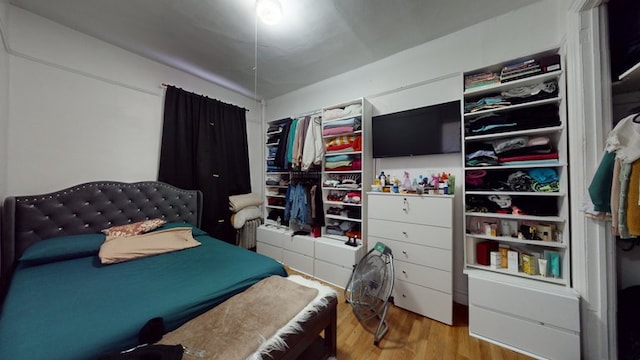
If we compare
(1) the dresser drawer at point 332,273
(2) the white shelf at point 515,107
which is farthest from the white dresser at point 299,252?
(2) the white shelf at point 515,107

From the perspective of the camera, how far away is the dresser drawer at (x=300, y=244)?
264 centimetres

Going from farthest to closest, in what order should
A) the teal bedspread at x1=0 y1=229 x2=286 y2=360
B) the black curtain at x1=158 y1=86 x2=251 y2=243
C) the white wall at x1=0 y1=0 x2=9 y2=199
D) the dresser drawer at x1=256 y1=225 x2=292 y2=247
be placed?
the dresser drawer at x1=256 y1=225 x2=292 y2=247 < the black curtain at x1=158 y1=86 x2=251 y2=243 < the white wall at x1=0 y1=0 x2=9 y2=199 < the teal bedspread at x1=0 y1=229 x2=286 y2=360

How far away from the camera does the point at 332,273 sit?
7.97 feet

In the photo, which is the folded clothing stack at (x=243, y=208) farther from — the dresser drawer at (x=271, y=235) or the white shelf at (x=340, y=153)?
the white shelf at (x=340, y=153)

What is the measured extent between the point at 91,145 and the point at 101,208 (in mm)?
656

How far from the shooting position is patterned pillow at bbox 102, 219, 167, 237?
1.97m

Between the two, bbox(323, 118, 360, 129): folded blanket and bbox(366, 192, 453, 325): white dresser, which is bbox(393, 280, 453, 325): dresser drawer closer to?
bbox(366, 192, 453, 325): white dresser

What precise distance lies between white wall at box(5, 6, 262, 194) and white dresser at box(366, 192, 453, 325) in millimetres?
2877

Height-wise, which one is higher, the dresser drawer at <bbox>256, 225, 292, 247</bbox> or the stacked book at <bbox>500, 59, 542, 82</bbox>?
the stacked book at <bbox>500, 59, 542, 82</bbox>

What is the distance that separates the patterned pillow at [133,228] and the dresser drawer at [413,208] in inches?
90.9

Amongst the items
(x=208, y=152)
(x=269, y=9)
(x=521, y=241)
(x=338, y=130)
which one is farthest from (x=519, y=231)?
(x=208, y=152)

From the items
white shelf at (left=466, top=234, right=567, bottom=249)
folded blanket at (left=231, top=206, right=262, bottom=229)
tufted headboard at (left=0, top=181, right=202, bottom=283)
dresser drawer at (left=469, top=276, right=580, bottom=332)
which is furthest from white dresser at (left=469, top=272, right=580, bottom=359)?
tufted headboard at (left=0, top=181, right=202, bottom=283)

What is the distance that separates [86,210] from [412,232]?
3.19m

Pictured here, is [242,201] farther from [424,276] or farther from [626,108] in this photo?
[626,108]
